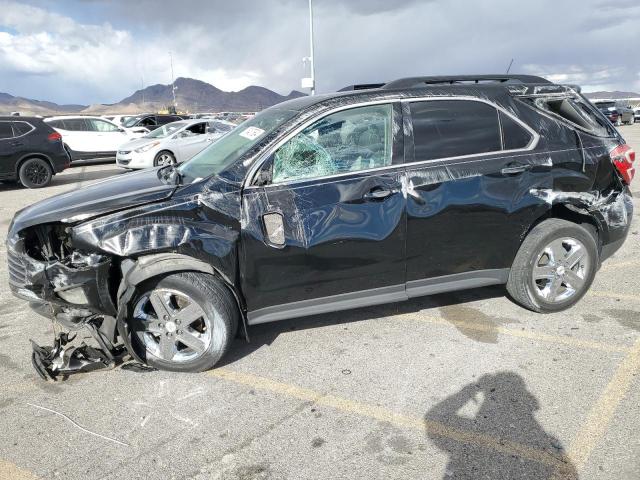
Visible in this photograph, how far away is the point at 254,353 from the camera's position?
3586 millimetres

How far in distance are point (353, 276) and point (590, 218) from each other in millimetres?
2126

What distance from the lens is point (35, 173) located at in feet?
38.9

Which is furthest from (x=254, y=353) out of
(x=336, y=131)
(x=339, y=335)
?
(x=336, y=131)

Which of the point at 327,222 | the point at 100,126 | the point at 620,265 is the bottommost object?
the point at 620,265

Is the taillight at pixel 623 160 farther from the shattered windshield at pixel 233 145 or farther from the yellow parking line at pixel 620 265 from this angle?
the shattered windshield at pixel 233 145

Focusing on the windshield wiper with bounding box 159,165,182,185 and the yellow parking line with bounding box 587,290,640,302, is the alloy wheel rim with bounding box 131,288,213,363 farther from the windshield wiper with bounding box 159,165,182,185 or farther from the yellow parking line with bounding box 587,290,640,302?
the yellow parking line with bounding box 587,290,640,302

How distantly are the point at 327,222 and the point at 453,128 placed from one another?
122cm

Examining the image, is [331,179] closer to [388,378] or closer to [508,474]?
[388,378]

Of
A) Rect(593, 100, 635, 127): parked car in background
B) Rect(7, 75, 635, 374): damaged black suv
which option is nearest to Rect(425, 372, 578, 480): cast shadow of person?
Rect(7, 75, 635, 374): damaged black suv

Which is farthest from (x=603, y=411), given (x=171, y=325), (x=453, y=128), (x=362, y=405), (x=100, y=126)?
(x=100, y=126)

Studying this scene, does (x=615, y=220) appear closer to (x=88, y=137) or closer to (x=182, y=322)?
(x=182, y=322)

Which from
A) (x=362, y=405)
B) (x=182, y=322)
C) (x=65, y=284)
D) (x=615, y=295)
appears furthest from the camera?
(x=615, y=295)

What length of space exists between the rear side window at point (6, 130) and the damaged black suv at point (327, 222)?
9579mm

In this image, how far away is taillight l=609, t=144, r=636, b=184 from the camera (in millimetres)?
3965
